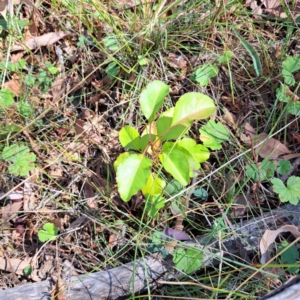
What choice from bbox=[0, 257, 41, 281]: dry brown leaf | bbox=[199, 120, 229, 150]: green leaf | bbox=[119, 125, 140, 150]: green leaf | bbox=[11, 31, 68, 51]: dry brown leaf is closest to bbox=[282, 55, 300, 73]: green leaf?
bbox=[199, 120, 229, 150]: green leaf

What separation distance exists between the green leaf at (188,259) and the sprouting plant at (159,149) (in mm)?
184

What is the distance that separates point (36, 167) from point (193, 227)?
2.44 ft

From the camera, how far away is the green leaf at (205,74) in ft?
5.48

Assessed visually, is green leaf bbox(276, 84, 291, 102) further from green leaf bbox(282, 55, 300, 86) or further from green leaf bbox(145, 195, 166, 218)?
green leaf bbox(145, 195, 166, 218)

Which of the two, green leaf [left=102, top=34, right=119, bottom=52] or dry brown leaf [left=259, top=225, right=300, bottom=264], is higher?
green leaf [left=102, top=34, right=119, bottom=52]

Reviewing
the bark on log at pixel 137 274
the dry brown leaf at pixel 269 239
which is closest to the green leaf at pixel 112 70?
the bark on log at pixel 137 274

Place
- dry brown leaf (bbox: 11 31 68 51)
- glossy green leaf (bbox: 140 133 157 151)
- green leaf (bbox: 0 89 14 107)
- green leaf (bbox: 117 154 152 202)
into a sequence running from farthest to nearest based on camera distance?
dry brown leaf (bbox: 11 31 68 51)
green leaf (bbox: 0 89 14 107)
glossy green leaf (bbox: 140 133 157 151)
green leaf (bbox: 117 154 152 202)

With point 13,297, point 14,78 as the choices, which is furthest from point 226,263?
point 14,78

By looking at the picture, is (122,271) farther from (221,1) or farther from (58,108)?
(221,1)

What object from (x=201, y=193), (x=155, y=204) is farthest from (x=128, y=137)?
(x=201, y=193)

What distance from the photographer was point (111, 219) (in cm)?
163

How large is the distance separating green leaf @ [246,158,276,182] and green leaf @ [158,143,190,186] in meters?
0.32

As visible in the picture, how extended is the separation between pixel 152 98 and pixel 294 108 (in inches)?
24.4

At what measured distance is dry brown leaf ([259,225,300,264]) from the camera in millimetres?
1410
